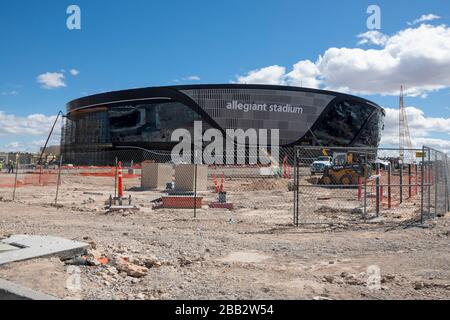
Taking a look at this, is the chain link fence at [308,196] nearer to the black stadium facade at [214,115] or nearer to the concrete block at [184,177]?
the concrete block at [184,177]

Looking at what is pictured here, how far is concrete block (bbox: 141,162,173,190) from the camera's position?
26.2 m

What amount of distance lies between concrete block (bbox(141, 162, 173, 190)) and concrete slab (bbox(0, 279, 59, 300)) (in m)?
20.9

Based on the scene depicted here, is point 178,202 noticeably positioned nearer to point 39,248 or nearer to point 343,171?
point 39,248

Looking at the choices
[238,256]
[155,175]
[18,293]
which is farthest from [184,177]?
[18,293]

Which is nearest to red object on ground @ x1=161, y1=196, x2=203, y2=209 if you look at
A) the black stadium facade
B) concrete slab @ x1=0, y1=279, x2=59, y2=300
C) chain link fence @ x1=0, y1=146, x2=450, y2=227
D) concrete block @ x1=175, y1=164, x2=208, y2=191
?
chain link fence @ x1=0, y1=146, x2=450, y2=227

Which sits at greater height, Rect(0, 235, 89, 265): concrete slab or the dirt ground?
Rect(0, 235, 89, 265): concrete slab

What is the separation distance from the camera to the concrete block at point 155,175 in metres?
26.2

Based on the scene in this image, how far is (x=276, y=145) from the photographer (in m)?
76.5

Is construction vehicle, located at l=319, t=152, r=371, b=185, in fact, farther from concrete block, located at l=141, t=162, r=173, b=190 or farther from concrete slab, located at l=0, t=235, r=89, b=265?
concrete slab, located at l=0, t=235, r=89, b=265

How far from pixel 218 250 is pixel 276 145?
68.7 m

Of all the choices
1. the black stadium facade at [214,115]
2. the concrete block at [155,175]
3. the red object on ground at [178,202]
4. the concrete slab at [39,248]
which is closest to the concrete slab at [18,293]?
the concrete slab at [39,248]

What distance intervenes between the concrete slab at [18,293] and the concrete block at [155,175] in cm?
Result: 2089

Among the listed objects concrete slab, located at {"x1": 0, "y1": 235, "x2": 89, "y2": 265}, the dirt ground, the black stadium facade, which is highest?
the black stadium facade

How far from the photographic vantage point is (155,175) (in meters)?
26.2
